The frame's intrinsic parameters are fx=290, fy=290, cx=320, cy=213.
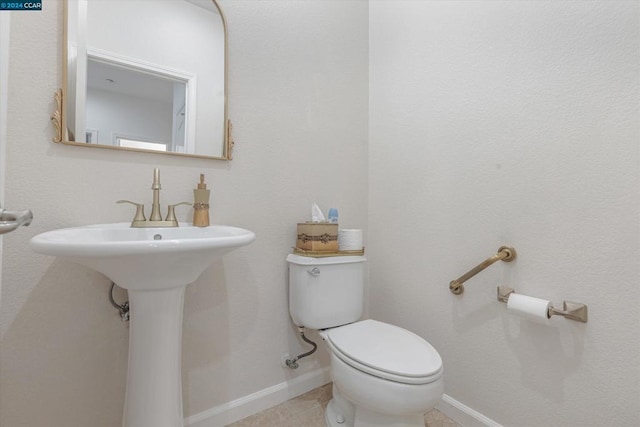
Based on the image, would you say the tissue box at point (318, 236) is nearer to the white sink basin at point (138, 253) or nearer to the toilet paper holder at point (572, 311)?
the white sink basin at point (138, 253)

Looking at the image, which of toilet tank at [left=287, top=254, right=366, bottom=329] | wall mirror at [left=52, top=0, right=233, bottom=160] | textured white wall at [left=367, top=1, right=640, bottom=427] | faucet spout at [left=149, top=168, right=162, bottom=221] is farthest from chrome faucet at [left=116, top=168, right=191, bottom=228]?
textured white wall at [left=367, top=1, right=640, bottom=427]

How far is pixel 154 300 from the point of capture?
0.82m

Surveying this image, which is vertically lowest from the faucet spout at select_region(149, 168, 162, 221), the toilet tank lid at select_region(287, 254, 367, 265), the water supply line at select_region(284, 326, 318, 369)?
the water supply line at select_region(284, 326, 318, 369)

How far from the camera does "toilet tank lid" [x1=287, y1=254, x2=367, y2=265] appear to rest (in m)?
1.25

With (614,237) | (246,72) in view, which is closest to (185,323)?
(246,72)

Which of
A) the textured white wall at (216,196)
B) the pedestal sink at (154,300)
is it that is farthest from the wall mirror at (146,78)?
the pedestal sink at (154,300)

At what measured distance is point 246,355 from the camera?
1274 mm

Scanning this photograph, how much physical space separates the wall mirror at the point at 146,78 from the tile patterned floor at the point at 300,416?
3.70 ft

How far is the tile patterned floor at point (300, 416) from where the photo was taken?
1.22 metres

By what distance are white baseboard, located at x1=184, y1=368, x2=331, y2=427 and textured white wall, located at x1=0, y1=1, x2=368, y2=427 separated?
0.12 ft

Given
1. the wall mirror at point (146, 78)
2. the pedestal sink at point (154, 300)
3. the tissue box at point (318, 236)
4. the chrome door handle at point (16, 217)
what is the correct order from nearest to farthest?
the chrome door handle at point (16, 217), the pedestal sink at point (154, 300), the wall mirror at point (146, 78), the tissue box at point (318, 236)

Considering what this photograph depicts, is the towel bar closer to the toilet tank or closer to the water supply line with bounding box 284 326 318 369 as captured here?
the toilet tank

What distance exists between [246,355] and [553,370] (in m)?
1.15

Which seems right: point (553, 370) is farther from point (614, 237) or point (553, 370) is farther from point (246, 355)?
point (246, 355)
